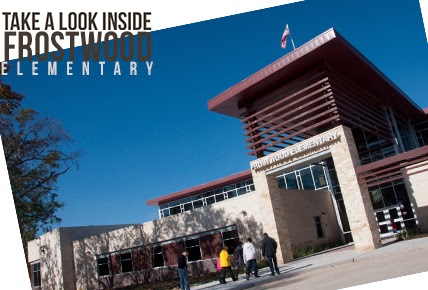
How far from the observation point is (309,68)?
18.4 meters

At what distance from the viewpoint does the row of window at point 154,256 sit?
75.3 ft

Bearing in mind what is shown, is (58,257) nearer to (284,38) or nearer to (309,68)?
(284,38)

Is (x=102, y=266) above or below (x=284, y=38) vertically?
below

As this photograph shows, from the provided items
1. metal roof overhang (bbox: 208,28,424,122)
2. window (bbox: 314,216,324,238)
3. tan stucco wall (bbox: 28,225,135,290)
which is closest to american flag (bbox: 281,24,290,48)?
metal roof overhang (bbox: 208,28,424,122)

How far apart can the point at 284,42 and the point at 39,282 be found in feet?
81.5

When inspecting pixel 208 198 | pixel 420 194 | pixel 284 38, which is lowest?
pixel 420 194

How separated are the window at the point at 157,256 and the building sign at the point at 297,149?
936 cm

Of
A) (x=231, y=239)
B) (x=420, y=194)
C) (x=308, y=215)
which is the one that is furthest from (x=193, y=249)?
(x=420, y=194)

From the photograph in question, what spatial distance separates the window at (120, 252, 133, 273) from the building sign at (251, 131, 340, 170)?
1193 cm

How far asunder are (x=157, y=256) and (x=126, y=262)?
9.03ft

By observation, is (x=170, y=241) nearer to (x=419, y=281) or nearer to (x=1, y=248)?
(x=1, y=248)

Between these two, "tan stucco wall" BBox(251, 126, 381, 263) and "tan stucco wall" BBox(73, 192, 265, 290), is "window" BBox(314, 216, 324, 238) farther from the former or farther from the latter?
"tan stucco wall" BBox(251, 126, 381, 263)

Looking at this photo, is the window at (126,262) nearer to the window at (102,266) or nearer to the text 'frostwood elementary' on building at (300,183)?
the text 'frostwood elementary' on building at (300,183)

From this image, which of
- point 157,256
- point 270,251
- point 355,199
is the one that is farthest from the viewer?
point 157,256
